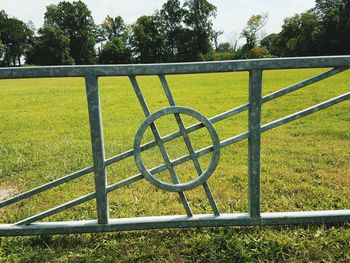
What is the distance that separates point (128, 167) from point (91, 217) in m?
1.68

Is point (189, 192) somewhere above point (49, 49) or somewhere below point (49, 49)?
below

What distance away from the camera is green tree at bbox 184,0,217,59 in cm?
8281

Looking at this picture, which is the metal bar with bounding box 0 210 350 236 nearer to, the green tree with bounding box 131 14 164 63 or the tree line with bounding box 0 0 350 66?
the tree line with bounding box 0 0 350 66

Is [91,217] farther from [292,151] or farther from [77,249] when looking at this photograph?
[292,151]

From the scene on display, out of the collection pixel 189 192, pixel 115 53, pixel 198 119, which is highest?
pixel 115 53

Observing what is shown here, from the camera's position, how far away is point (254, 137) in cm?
291

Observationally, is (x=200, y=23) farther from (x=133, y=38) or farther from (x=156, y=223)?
(x=156, y=223)

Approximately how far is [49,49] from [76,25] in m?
14.1

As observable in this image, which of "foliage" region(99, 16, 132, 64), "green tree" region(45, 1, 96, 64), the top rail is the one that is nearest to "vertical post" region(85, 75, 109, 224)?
the top rail

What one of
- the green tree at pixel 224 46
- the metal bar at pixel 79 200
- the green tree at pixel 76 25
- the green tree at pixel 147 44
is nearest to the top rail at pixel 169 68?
the metal bar at pixel 79 200

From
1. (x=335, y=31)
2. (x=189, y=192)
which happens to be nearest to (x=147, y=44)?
(x=335, y=31)

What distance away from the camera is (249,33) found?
7925 centimetres

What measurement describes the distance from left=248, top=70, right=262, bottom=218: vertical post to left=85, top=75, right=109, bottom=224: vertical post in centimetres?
119

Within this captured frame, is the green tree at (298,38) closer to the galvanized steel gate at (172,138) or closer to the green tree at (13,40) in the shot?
the green tree at (13,40)
